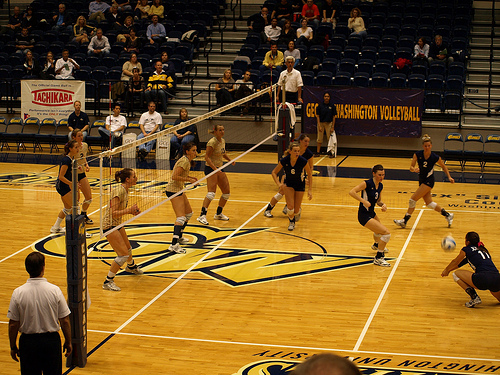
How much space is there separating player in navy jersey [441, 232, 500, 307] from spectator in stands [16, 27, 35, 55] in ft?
71.3

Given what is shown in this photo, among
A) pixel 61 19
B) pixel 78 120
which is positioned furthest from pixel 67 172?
pixel 61 19

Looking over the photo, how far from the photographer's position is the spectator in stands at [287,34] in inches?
966

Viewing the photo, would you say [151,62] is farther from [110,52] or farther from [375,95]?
[375,95]

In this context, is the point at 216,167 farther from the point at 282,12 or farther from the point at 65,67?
the point at 282,12

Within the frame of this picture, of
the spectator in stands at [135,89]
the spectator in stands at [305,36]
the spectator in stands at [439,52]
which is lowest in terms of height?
the spectator in stands at [135,89]

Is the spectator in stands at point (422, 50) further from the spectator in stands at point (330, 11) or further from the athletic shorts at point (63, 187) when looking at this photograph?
the athletic shorts at point (63, 187)

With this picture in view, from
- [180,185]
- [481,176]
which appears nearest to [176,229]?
[180,185]

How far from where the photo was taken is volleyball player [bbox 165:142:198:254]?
12.0m

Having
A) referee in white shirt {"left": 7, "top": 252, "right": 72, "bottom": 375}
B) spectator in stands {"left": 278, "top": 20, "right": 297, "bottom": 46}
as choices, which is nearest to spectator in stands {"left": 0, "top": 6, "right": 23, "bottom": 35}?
spectator in stands {"left": 278, "top": 20, "right": 297, "bottom": 46}

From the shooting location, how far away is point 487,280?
947 cm

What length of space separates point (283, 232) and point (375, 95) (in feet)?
31.3

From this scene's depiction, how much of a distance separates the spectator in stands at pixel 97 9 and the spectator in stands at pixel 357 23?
10.6m

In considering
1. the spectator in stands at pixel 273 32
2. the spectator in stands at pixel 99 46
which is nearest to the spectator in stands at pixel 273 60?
the spectator in stands at pixel 273 32

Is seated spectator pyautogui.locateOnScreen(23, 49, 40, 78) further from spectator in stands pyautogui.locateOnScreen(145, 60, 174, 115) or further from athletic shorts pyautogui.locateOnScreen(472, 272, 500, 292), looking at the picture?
athletic shorts pyautogui.locateOnScreen(472, 272, 500, 292)
